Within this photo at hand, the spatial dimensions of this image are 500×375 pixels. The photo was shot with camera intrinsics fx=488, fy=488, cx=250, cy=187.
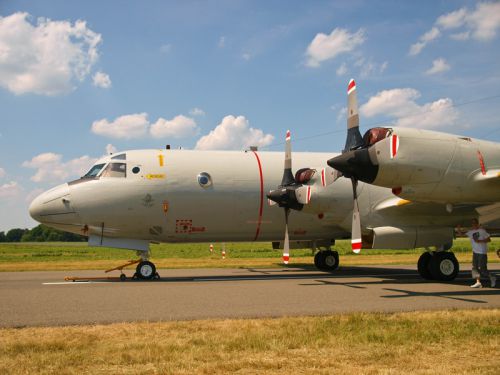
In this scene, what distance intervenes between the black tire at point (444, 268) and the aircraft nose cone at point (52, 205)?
11.7 metres

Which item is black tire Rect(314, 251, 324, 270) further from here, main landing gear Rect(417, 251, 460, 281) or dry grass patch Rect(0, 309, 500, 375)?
dry grass patch Rect(0, 309, 500, 375)

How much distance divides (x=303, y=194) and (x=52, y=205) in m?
8.16

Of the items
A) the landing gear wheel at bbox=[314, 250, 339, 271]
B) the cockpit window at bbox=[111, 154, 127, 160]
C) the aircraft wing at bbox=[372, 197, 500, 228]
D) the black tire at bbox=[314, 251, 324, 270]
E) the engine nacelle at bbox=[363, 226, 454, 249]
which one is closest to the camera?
the engine nacelle at bbox=[363, 226, 454, 249]

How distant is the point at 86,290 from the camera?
Answer: 505 inches

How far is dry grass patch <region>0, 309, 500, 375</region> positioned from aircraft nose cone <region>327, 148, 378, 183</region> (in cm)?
420

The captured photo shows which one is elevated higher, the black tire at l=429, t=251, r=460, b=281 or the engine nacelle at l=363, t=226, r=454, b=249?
the engine nacelle at l=363, t=226, r=454, b=249

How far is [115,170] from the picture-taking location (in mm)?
16219

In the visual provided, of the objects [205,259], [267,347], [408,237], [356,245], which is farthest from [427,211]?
[205,259]

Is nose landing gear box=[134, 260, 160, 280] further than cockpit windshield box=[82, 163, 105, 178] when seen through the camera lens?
No

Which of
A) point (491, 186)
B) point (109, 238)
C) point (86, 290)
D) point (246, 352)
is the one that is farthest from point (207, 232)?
point (246, 352)

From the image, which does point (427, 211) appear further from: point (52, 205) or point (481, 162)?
point (52, 205)

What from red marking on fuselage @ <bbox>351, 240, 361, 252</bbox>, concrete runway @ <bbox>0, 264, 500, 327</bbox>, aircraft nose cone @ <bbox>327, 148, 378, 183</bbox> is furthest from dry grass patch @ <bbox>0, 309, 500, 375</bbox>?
aircraft nose cone @ <bbox>327, 148, 378, 183</bbox>

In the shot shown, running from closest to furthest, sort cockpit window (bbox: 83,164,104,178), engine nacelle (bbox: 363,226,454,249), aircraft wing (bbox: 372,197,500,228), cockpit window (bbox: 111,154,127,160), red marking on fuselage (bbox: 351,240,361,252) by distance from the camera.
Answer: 1. red marking on fuselage (bbox: 351,240,361,252)
2. engine nacelle (bbox: 363,226,454,249)
3. aircraft wing (bbox: 372,197,500,228)
4. cockpit window (bbox: 83,164,104,178)
5. cockpit window (bbox: 111,154,127,160)

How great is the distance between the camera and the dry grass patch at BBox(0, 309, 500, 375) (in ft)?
17.3
